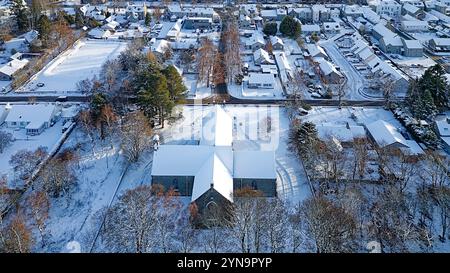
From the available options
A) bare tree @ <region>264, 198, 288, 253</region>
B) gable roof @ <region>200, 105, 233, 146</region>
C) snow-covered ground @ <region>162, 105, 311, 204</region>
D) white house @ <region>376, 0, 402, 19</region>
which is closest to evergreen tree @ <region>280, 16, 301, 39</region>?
white house @ <region>376, 0, 402, 19</region>

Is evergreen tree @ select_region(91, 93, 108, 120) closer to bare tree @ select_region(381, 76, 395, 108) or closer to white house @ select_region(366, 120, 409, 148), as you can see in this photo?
white house @ select_region(366, 120, 409, 148)

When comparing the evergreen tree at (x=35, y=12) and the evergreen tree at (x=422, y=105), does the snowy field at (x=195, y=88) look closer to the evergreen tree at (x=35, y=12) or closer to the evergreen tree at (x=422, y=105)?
the evergreen tree at (x=422, y=105)

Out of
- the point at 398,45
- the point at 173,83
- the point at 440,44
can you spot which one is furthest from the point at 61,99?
the point at 440,44

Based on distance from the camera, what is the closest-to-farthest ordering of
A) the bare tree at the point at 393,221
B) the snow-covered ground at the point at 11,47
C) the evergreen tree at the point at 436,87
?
the bare tree at the point at 393,221 < the evergreen tree at the point at 436,87 < the snow-covered ground at the point at 11,47

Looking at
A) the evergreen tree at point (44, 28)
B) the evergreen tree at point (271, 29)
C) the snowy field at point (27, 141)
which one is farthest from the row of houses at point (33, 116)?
the evergreen tree at point (271, 29)
